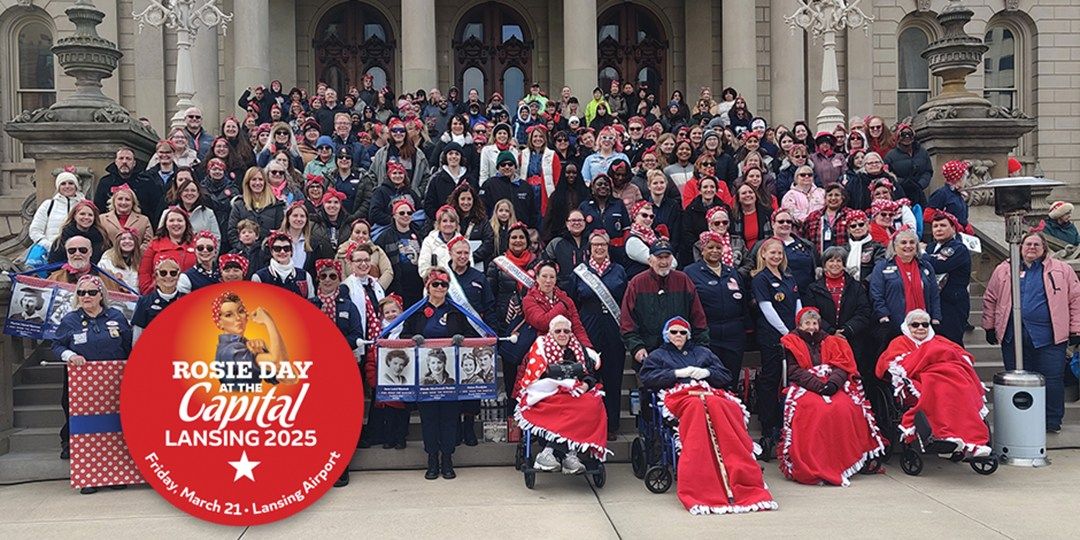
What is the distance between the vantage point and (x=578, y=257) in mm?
8758

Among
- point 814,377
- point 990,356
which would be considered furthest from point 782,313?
point 990,356

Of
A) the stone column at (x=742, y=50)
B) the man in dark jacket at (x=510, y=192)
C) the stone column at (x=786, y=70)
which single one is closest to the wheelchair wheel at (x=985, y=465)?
the man in dark jacket at (x=510, y=192)

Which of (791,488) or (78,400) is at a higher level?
(78,400)

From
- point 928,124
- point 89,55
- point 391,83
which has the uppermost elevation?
point 391,83

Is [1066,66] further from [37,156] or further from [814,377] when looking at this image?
[37,156]

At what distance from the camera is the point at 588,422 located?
285 inches

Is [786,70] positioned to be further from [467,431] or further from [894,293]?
[467,431]

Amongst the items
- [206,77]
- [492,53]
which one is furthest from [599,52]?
[206,77]

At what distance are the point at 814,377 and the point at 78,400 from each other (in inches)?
247

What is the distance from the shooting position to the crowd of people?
7695 mm

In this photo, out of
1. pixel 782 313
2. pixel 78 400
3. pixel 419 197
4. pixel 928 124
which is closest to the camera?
pixel 78 400

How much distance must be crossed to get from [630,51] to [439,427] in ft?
68.8

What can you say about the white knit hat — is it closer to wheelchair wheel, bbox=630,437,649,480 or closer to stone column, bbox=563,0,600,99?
wheelchair wheel, bbox=630,437,649,480

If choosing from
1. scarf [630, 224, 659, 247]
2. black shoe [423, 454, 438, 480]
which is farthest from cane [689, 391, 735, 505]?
black shoe [423, 454, 438, 480]
